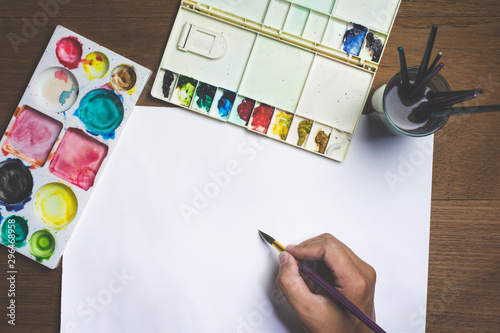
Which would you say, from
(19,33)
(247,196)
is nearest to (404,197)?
(247,196)

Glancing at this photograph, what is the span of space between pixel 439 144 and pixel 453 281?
337mm

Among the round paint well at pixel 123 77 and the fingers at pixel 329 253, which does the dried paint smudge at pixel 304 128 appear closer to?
the fingers at pixel 329 253

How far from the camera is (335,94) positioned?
2.85 feet

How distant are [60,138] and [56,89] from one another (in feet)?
0.39

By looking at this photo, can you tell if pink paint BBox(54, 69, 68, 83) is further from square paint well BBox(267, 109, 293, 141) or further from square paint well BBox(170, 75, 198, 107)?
square paint well BBox(267, 109, 293, 141)

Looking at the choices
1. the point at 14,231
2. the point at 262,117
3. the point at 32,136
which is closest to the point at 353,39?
the point at 262,117

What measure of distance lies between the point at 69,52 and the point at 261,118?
19.2 inches

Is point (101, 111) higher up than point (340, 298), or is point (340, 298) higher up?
point (101, 111)

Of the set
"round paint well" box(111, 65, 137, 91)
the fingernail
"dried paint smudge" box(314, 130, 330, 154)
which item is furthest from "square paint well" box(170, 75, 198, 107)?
the fingernail

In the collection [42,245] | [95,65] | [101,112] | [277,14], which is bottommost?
[42,245]

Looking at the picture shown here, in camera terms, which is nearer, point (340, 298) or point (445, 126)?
point (340, 298)

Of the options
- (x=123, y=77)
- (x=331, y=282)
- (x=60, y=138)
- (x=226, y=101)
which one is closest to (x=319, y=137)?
(x=226, y=101)

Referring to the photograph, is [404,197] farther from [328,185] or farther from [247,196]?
[247,196]

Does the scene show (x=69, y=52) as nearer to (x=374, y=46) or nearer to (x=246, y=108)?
(x=246, y=108)
